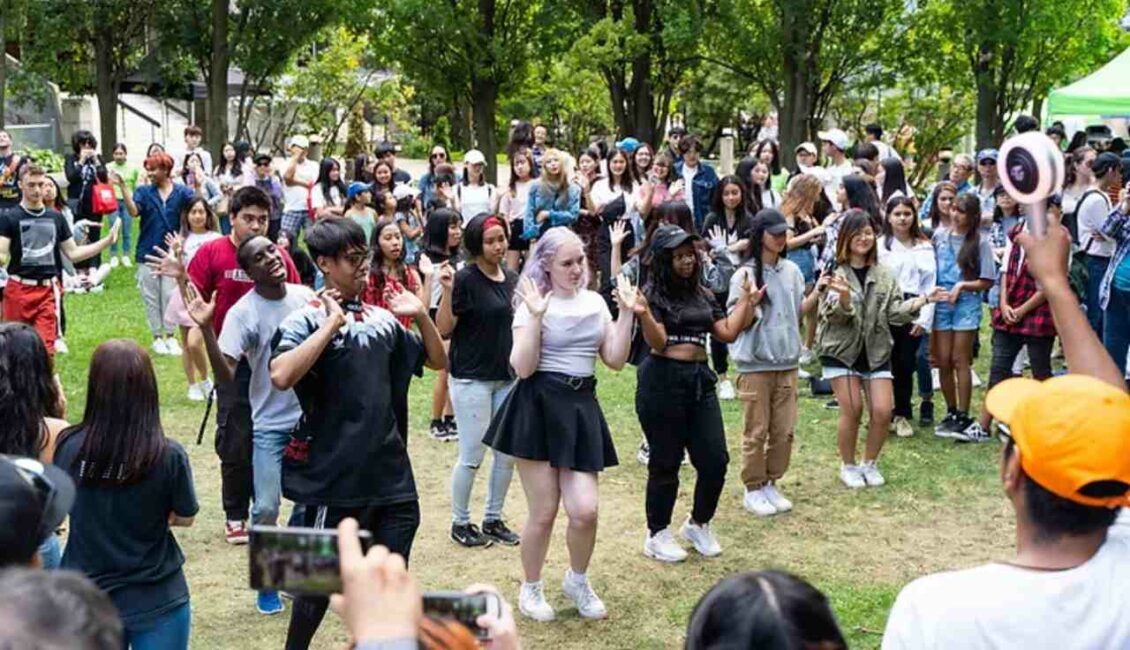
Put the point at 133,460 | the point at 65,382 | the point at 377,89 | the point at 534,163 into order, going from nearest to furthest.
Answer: the point at 133,460, the point at 65,382, the point at 534,163, the point at 377,89

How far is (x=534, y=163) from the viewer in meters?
15.5

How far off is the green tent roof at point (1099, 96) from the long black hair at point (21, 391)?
15058 millimetres

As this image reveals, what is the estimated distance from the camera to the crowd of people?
271cm

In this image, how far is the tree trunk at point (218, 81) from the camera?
80.6ft

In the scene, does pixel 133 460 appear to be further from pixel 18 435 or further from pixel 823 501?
pixel 823 501

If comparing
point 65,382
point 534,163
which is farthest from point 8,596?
point 534,163

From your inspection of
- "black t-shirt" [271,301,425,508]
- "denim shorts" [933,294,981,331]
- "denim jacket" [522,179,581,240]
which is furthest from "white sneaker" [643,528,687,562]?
"denim jacket" [522,179,581,240]

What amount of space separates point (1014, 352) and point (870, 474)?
150cm

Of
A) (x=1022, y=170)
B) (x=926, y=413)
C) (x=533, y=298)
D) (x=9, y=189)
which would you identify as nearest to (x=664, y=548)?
(x=533, y=298)

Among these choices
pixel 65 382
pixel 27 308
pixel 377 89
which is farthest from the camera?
pixel 377 89

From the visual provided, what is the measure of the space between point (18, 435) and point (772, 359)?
466cm

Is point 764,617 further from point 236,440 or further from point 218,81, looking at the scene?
point 218,81

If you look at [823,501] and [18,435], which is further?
[823,501]

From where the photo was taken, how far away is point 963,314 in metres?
9.92
